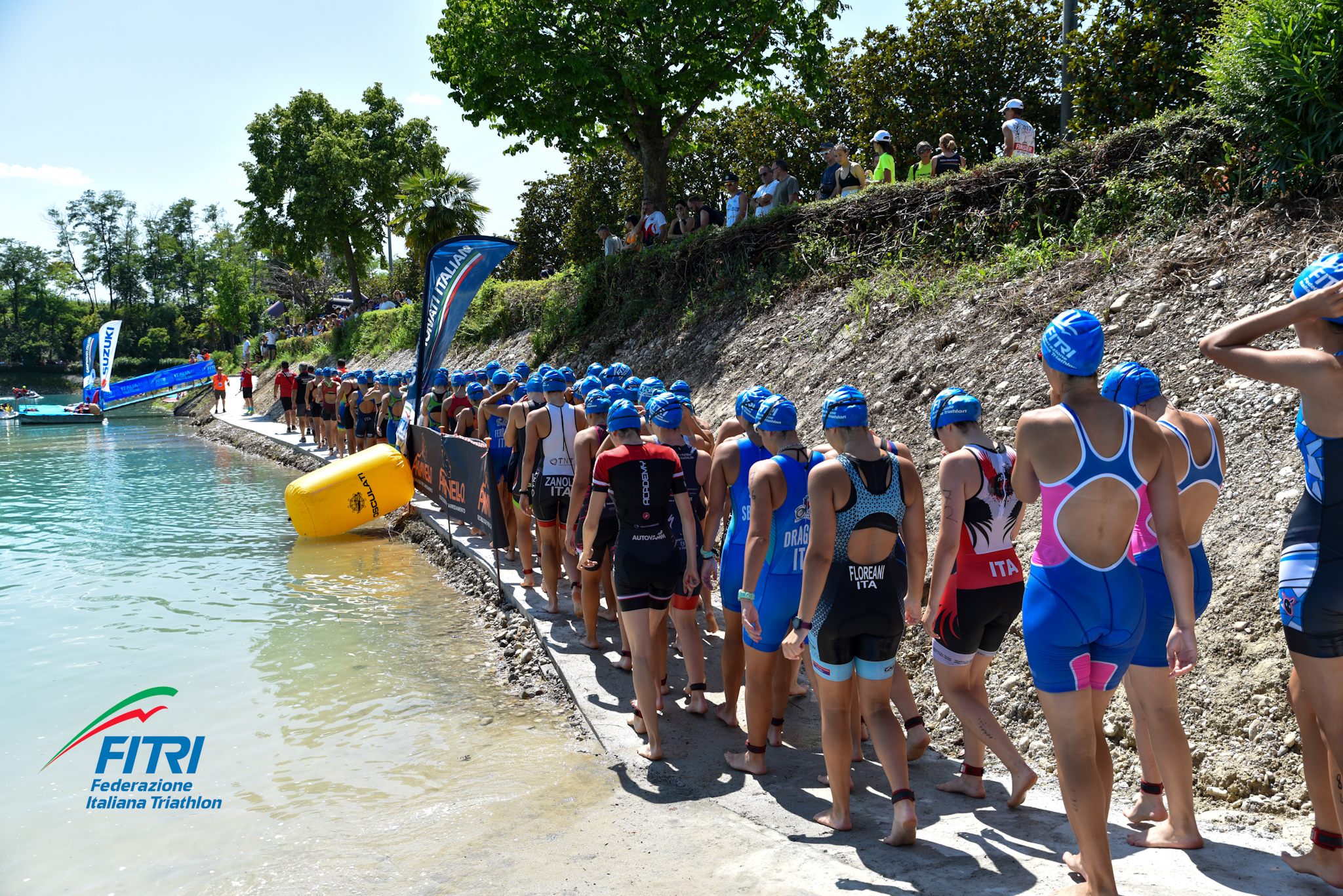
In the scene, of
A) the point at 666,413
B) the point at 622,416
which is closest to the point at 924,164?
the point at 666,413

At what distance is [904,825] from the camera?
11.5 ft

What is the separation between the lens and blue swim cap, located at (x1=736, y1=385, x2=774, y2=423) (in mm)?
4648

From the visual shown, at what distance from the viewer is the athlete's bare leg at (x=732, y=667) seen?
5.03 metres

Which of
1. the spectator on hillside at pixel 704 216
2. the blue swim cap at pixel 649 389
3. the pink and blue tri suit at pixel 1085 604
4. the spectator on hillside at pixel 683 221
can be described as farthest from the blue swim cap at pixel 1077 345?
the spectator on hillside at pixel 683 221

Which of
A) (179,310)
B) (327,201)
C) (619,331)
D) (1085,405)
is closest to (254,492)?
(619,331)

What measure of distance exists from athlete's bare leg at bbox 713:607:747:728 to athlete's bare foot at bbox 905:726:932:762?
1.05 meters

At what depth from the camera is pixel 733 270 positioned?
1418cm

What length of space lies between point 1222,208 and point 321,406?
18.3 meters

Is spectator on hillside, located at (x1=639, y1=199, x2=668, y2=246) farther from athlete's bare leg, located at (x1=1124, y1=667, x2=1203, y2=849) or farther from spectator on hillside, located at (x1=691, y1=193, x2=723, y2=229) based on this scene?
athlete's bare leg, located at (x1=1124, y1=667, x2=1203, y2=849)

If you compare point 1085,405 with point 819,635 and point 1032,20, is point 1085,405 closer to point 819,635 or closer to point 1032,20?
point 819,635

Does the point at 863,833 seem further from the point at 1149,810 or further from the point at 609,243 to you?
the point at 609,243

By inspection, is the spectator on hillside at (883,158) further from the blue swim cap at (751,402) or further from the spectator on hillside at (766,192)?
the blue swim cap at (751,402)

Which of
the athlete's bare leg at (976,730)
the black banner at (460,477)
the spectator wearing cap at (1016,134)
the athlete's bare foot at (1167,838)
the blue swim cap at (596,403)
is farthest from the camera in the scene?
the spectator wearing cap at (1016,134)

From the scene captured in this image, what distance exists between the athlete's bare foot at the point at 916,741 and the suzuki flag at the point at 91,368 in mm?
42917
